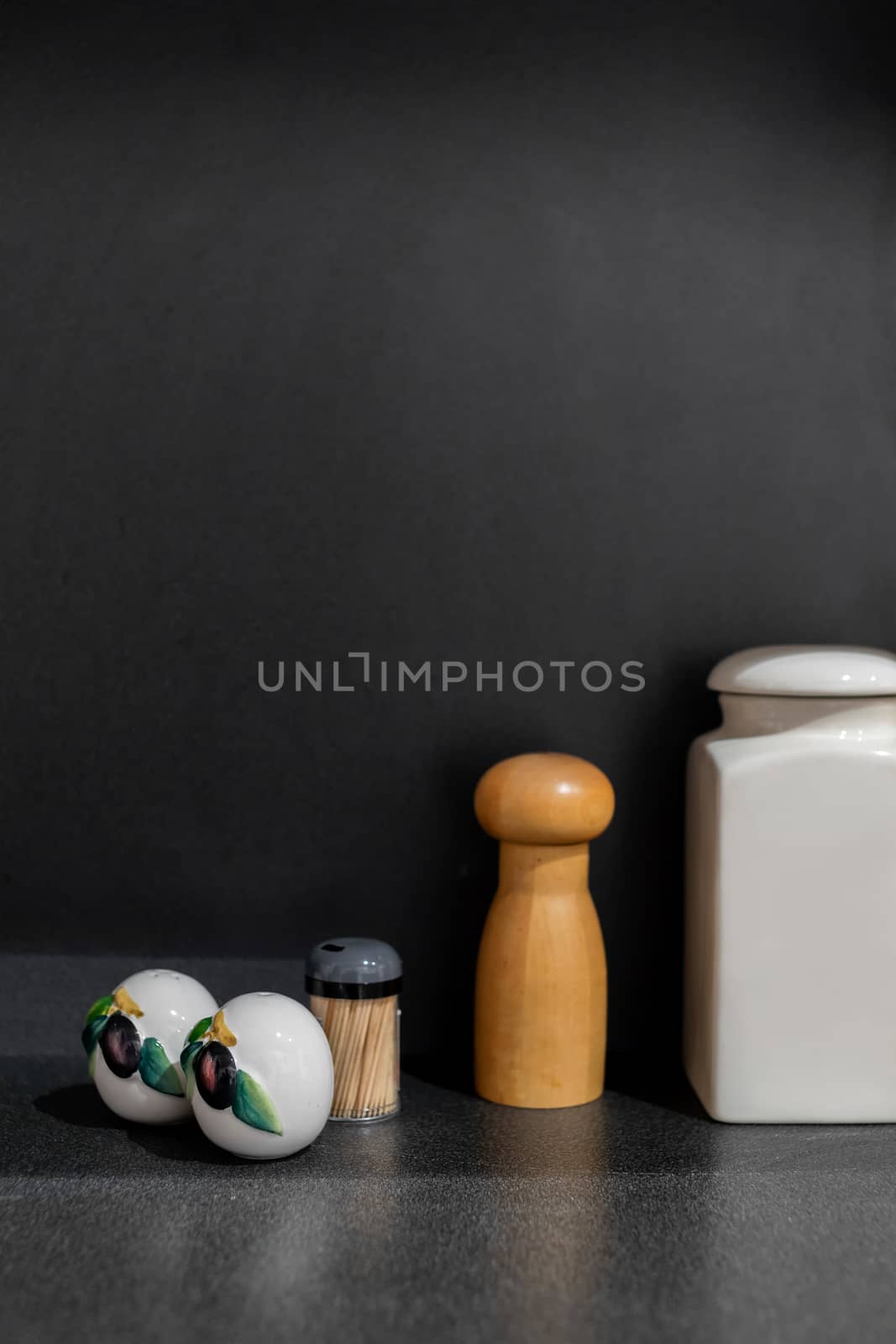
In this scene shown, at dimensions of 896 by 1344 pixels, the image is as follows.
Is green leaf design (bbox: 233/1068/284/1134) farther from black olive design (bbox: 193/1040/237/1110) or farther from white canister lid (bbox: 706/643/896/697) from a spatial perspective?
white canister lid (bbox: 706/643/896/697)

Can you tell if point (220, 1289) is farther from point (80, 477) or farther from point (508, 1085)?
point (80, 477)

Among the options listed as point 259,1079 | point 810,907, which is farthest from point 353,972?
point 810,907

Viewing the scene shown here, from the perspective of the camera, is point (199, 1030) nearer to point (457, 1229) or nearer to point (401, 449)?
point (457, 1229)

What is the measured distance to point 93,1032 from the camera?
2.55ft

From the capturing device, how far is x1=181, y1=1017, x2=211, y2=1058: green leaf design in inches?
28.8

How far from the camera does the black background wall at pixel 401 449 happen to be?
918 millimetres

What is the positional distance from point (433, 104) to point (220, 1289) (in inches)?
31.3

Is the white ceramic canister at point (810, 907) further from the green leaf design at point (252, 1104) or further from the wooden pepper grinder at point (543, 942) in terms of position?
the green leaf design at point (252, 1104)

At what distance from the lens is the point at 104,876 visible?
3.03 ft

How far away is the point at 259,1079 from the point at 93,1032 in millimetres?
135

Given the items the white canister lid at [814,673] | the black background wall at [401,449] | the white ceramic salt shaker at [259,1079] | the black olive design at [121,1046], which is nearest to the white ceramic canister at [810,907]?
the white canister lid at [814,673]

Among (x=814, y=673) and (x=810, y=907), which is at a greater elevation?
(x=814, y=673)

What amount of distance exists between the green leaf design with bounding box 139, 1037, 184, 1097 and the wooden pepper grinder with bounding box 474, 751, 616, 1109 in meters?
0.21

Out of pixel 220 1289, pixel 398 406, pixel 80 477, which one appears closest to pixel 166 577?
pixel 80 477
